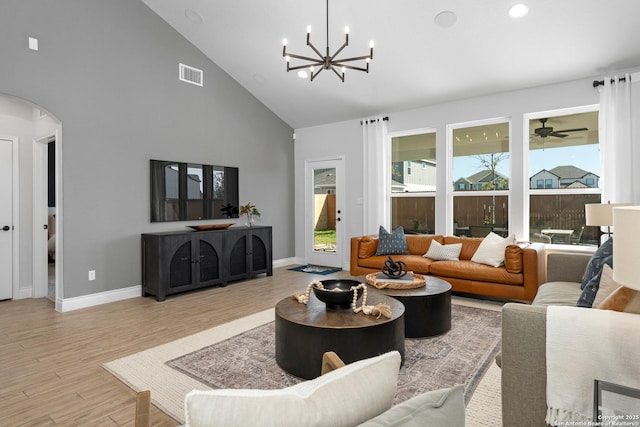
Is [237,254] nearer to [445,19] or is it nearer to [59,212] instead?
[59,212]

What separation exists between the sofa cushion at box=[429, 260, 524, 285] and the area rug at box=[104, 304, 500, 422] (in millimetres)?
833

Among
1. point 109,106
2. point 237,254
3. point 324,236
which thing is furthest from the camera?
point 324,236

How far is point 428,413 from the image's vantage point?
71 centimetres

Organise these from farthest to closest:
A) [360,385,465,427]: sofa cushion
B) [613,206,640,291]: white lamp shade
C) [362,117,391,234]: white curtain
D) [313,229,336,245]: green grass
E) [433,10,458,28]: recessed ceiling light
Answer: [313,229,336,245]: green grass < [362,117,391,234]: white curtain < [433,10,458,28]: recessed ceiling light < [613,206,640,291]: white lamp shade < [360,385,465,427]: sofa cushion

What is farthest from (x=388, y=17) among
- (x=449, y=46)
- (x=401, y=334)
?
(x=401, y=334)

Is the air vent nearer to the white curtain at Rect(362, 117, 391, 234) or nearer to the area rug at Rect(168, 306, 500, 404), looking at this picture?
the white curtain at Rect(362, 117, 391, 234)

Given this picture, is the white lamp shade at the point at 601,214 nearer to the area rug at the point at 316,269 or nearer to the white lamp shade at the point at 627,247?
the white lamp shade at the point at 627,247

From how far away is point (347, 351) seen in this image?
230cm

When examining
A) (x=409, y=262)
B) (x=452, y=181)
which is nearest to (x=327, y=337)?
(x=409, y=262)

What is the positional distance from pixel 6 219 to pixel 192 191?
2.28 m

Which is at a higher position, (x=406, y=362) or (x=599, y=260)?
(x=599, y=260)

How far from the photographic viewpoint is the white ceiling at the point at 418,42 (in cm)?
382

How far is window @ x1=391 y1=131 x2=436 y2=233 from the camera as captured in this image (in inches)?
232

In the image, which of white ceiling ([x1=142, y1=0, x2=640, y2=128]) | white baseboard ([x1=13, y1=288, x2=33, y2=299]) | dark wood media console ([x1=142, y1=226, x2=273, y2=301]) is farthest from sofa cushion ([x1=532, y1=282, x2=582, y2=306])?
white baseboard ([x1=13, y1=288, x2=33, y2=299])
